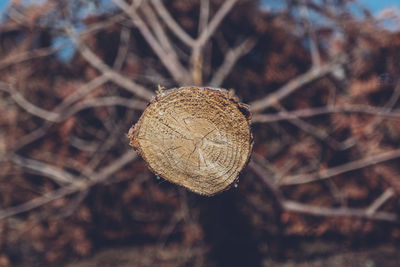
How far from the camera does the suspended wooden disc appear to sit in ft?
3.95

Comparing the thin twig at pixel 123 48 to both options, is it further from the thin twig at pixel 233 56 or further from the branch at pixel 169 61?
Answer: the thin twig at pixel 233 56

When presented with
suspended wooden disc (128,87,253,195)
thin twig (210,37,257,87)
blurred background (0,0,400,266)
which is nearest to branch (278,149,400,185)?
blurred background (0,0,400,266)

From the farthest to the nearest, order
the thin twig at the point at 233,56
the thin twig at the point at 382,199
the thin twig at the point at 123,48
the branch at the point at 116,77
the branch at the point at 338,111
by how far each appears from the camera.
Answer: the thin twig at the point at 123,48, the thin twig at the point at 233,56, the thin twig at the point at 382,199, the branch at the point at 338,111, the branch at the point at 116,77

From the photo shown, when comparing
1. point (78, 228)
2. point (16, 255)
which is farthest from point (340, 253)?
point (16, 255)

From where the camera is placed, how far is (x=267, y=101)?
3.01m

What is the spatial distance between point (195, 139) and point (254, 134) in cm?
250

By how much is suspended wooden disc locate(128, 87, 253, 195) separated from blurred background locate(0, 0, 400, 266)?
6.16 feet

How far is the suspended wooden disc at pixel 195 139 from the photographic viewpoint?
1205 mm

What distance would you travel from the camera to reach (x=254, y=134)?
12.0ft

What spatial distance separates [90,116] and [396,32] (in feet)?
11.9

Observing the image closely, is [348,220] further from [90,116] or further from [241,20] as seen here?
[90,116]

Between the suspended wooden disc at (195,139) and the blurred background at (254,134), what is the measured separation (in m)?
1.88

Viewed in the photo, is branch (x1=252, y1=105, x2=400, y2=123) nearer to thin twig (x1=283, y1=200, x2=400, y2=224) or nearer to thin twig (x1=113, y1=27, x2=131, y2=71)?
A: thin twig (x1=283, y1=200, x2=400, y2=224)

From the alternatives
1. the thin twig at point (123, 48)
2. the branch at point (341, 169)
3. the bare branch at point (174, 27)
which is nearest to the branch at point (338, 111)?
the branch at point (341, 169)
